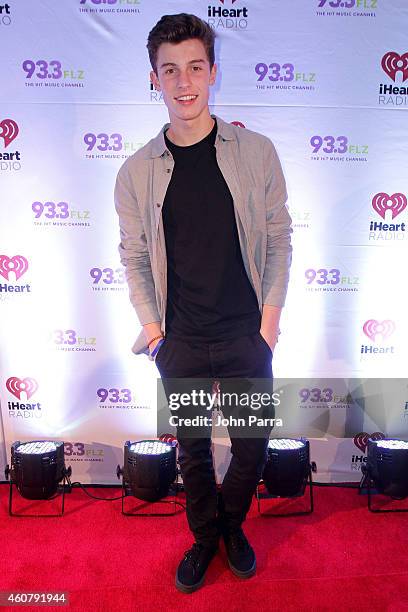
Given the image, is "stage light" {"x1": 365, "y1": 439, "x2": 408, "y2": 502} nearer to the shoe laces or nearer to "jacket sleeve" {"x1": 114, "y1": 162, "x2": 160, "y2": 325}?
the shoe laces

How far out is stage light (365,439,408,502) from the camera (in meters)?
2.80

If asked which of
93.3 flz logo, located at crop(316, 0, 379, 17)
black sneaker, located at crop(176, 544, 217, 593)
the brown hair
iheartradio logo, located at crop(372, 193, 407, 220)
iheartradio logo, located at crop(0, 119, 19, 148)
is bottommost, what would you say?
black sneaker, located at crop(176, 544, 217, 593)

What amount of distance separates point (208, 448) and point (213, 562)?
60 centimetres

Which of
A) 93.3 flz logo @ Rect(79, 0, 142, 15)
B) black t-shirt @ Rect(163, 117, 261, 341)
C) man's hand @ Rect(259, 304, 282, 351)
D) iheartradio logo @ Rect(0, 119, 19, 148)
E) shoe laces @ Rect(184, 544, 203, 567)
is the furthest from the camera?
iheartradio logo @ Rect(0, 119, 19, 148)

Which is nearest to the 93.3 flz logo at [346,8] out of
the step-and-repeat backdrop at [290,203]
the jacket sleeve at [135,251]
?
the step-and-repeat backdrop at [290,203]

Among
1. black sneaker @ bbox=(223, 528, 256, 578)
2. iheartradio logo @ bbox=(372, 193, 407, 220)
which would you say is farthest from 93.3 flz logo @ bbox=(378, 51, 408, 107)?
black sneaker @ bbox=(223, 528, 256, 578)

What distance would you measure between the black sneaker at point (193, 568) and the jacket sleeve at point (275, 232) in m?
1.19

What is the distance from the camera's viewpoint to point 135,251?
2.23m

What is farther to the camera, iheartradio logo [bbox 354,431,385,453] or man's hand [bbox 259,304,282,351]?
iheartradio logo [bbox 354,431,385,453]

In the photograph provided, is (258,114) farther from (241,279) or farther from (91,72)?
(241,279)

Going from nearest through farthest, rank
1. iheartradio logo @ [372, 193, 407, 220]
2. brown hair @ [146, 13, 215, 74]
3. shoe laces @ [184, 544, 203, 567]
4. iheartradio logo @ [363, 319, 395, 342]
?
brown hair @ [146, 13, 215, 74] < shoe laces @ [184, 544, 203, 567] < iheartradio logo @ [372, 193, 407, 220] < iheartradio logo @ [363, 319, 395, 342]

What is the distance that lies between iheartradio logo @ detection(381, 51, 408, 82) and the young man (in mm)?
1119

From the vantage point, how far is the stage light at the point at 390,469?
2.80m

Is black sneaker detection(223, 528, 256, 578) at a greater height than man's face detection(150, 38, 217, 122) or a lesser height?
lesser
